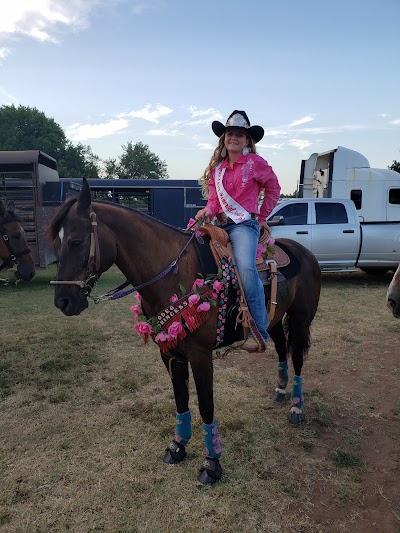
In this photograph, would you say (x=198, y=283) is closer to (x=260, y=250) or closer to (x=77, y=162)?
(x=260, y=250)

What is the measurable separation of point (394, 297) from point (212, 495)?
80.9 inches

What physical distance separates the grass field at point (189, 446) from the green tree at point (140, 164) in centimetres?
→ 4957

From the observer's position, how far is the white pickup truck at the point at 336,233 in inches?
402

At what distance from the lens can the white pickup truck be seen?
Answer: 402 inches

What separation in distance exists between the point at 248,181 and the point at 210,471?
2.26 m

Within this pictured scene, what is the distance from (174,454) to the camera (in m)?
3.06

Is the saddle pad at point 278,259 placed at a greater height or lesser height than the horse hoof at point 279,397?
greater

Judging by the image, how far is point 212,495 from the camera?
2.68 m

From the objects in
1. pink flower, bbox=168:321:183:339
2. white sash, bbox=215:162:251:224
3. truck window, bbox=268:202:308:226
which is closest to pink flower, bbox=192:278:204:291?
pink flower, bbox=168:321:183:339

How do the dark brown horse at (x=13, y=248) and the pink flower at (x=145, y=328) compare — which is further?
the dark brown horse at (x=13, y=248)

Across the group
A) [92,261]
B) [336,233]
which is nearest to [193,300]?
[92,261]

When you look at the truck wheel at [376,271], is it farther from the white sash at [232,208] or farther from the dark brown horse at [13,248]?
the white sash at [232,208]

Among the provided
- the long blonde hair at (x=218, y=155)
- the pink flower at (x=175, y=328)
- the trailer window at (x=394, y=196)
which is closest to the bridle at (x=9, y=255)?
the long blonde hair at (x=218, y=155)

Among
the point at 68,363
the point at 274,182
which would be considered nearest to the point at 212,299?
the point at 274,182
